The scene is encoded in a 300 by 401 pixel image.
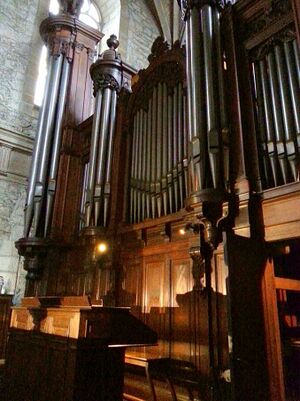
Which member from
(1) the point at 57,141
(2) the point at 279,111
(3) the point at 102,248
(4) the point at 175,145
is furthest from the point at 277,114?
(1) the point at 57,141

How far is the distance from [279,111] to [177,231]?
1723 millimetres

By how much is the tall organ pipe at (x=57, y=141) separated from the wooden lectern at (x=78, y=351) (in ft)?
9.35

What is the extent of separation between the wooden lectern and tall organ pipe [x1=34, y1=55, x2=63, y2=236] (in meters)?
2.85

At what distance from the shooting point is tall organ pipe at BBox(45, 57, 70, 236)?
6047 mm

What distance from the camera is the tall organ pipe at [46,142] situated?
5.99 meters

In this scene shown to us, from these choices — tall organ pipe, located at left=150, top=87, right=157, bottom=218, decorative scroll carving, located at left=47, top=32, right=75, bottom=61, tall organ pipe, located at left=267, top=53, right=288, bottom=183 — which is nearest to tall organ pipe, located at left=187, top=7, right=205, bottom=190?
tall organ pipe, located at left=267, top=53, right=288, bottom=183

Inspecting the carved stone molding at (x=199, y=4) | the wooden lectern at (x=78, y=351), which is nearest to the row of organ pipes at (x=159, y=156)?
the carved stone molding at (x=199, y=4)

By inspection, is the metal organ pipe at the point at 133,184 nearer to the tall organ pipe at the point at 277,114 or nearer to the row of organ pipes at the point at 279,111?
the row of organ pipes at the point at 279,111

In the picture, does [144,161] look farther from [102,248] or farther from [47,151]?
[47,151]

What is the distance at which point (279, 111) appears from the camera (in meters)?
3.45

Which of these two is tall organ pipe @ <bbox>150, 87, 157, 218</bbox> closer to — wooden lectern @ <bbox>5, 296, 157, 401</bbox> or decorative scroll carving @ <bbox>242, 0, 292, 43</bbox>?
decorative scroll carving @ <bbox>242, 0, 292, 43</bbox>

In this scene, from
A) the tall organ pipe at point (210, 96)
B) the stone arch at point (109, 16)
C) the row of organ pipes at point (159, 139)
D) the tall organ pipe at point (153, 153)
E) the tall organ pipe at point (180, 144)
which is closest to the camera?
the tall organ pipe at point (210, 96)

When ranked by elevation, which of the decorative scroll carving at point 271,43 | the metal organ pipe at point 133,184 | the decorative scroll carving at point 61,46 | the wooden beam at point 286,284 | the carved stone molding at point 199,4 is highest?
the decorative scroll carving at point 61,46

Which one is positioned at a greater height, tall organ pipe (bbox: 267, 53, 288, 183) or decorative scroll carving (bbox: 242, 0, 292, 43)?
decorative scroll carving (bbox: 242, 0, 292, 43)
